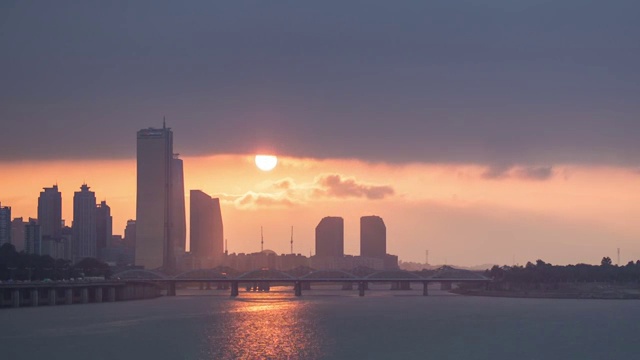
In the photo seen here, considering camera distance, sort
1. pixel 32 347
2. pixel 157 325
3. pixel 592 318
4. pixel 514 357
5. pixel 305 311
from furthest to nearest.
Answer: pixel 305 311
pixel 592 318
pixel 157 325
pixel 32 347
pixel 514 357

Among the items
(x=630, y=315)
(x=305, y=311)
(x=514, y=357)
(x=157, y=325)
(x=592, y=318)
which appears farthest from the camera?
(x=305, y=311)

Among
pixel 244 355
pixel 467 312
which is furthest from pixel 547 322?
pixel 244 355

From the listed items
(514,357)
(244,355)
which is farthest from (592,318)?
(244,355)

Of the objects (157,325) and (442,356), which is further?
(157,325)

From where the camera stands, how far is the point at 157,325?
137875 millimetres

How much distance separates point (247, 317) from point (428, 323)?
30428 millimetres

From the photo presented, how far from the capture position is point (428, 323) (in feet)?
465

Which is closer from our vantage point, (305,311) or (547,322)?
(547,322)

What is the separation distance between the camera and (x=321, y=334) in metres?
122

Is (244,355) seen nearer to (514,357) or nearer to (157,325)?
(514,357)

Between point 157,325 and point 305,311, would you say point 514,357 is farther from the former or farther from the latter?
point 305,311

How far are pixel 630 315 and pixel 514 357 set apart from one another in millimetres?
76974

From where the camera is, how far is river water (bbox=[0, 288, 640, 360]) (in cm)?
10050

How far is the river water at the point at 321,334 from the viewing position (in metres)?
100
